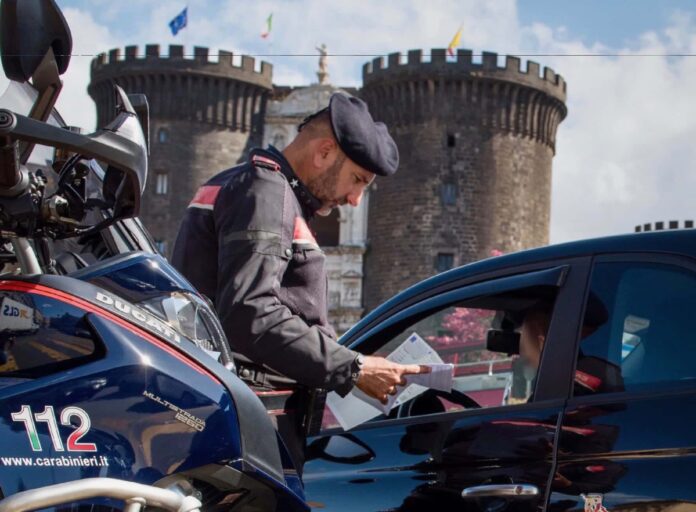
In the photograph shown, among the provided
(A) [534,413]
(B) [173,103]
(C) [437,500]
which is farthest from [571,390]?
(B) [173,103]

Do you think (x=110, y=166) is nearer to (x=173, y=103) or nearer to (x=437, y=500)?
(x=437, y=500)

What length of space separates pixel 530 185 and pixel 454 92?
4805 millimetres

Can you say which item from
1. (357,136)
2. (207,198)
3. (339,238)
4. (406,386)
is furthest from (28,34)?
(339,238)

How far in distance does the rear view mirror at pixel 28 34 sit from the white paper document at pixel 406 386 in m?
1.31

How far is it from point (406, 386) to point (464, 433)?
0.98 feet

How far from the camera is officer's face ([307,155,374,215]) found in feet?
10.7

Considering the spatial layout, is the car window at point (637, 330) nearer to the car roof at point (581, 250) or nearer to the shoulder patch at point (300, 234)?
the car roof at point (581, 250)

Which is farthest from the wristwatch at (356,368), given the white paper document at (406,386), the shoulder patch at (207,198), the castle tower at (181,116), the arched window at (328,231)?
the arched window at (328,231)

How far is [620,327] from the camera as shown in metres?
3.15

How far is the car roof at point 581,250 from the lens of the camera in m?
3.07

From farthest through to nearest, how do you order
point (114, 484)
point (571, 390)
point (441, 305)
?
1. point (441, 305)
2. point (571, 390)
3. point (114, 484)

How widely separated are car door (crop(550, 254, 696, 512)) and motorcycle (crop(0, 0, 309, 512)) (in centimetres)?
87

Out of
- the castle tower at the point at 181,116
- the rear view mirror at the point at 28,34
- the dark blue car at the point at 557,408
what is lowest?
the dark blue car at the point at 557,408

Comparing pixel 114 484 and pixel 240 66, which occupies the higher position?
pixel 240 66
